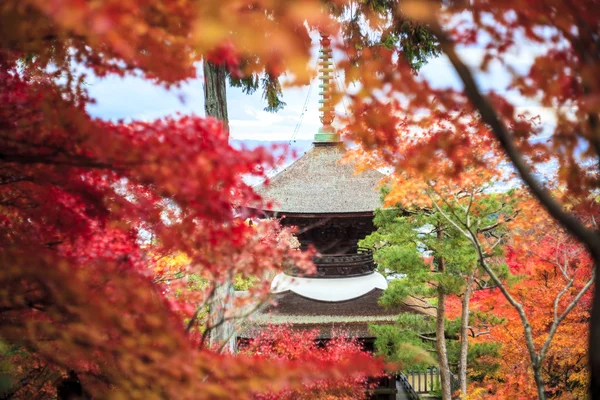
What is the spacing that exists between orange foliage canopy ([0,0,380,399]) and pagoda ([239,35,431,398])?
20.9ft

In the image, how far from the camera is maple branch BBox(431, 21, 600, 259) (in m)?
1.40

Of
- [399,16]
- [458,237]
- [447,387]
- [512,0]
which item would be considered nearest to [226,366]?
[512,0]

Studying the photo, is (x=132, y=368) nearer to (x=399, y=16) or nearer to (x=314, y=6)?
(x=314, y=6)

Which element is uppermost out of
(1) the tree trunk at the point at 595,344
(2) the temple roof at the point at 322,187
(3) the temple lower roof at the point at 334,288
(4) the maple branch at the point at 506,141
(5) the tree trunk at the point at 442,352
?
(2) the temple roof at the point at 322,187

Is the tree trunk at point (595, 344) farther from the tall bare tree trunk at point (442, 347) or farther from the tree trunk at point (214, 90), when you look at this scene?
the tall bare tree trunk at point (442, 347)

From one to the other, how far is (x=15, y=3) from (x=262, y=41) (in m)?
0.82

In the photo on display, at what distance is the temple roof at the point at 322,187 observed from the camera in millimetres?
8766

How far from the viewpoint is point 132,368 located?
6.15ft

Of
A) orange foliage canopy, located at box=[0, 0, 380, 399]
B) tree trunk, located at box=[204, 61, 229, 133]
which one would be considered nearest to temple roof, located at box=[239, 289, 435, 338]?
tree trunk, located at box=[204, 61, 229, 133]

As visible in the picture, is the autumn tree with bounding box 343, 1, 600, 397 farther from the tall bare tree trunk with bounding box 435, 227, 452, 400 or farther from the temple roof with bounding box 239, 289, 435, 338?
the temple roof with bounding box 239, 289, 435, 338

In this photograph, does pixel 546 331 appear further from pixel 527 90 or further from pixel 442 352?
pixel 527 90

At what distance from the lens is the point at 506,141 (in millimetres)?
1471

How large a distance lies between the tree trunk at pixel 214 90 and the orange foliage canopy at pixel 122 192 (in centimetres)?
322

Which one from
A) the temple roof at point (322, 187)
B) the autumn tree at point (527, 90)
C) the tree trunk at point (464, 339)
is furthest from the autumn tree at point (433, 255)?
the autumn tree at point (527, 90)
